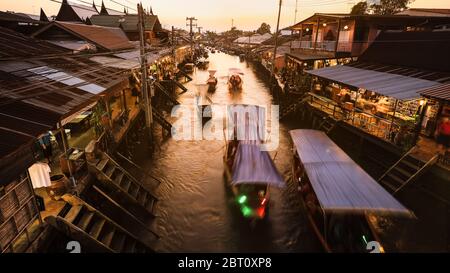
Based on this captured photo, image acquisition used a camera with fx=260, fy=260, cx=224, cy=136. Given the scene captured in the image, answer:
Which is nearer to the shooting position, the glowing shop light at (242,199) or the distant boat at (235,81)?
the glowing shop light at (242,199)

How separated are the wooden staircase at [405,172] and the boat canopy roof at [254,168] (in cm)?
588

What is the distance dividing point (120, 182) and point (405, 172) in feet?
43.0

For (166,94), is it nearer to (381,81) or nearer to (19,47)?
(19,47)

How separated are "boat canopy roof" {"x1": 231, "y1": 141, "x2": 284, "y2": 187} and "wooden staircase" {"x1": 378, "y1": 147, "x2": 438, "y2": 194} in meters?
5.88

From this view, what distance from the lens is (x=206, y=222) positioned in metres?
11.8

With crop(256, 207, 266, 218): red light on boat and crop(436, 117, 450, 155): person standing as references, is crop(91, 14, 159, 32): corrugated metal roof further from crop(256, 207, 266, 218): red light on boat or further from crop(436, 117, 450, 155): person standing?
crop(436, 117, 450, 155): person standing

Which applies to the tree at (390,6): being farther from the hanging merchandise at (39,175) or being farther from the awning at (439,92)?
the hanging merchandise at (39,175)

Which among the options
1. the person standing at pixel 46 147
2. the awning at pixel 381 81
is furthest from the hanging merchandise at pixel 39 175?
the awning at pixel 381 81

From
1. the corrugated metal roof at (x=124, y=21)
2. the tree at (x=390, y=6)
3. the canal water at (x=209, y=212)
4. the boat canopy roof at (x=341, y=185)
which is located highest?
the tree at (x=390, y=6)

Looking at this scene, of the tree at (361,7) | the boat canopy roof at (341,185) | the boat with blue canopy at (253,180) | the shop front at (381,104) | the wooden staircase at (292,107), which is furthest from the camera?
the tree at (361,7)

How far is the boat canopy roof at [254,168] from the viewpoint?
34.4ft

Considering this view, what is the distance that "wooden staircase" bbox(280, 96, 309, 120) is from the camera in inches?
966

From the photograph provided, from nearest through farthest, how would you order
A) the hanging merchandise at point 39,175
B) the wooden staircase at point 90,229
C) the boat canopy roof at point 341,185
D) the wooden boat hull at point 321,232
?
the wooden staircase at point 90,229 < the hanging merchandise at point 39,175 < the boat canopy roof at point 341,185 < the wooden boat hull at point 321,232
